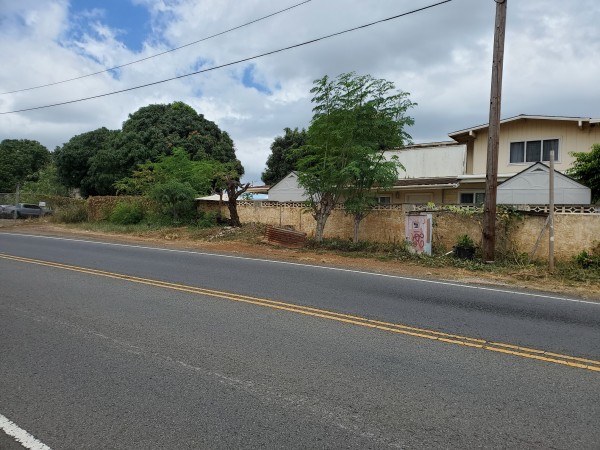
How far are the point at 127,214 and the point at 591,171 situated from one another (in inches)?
940

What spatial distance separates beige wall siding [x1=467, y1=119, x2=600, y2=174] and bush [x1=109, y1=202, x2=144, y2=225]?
19337mm

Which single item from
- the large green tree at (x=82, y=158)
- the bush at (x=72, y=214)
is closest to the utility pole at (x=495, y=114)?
the bush at (x=72, y=214)

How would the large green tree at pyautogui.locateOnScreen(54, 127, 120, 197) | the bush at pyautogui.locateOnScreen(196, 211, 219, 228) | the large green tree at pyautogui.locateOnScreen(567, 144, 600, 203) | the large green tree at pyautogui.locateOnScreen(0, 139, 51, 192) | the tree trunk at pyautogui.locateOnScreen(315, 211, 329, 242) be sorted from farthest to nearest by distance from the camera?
the large green tree at pyautogui.locateOnScreen(0, 139, 51, 192)
the large green tree at pyautogui.locateOnScreen(54, 127, 120, 197)
the bush at pyautogui.locateOnScreen(196, 211, 219, 228)
the tree trunk at pyautogui.locateOnScreen(315, 211, 329, 242)
the large green tree at pyautogui.locateOnScreen(567, 144, 600, 203)

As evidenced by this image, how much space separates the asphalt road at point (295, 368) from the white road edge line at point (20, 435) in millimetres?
58

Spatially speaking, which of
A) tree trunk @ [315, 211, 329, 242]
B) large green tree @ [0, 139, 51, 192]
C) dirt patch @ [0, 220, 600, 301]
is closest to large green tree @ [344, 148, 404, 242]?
tree trunk @ [315, 211, 329, 242]

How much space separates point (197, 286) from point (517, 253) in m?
9.53

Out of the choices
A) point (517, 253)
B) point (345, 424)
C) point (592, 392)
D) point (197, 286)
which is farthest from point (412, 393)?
point (517, 253)

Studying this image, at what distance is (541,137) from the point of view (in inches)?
842

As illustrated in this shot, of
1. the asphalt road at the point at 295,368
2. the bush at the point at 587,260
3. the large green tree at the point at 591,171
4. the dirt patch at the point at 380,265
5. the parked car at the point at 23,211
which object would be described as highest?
the large green tree at the point at 591,171

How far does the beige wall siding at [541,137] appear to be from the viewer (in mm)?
20547

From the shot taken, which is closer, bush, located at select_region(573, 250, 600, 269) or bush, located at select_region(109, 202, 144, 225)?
bush, located at select_region(573, 250, 600, 269)

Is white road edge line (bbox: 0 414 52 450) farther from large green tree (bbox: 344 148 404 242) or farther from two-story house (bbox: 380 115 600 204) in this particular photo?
two-story house (bbox: 380 115 600 204)

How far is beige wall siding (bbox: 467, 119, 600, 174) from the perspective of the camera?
20.5m

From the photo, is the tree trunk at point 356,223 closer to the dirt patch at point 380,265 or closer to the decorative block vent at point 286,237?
the dirt patch at point 380,265
